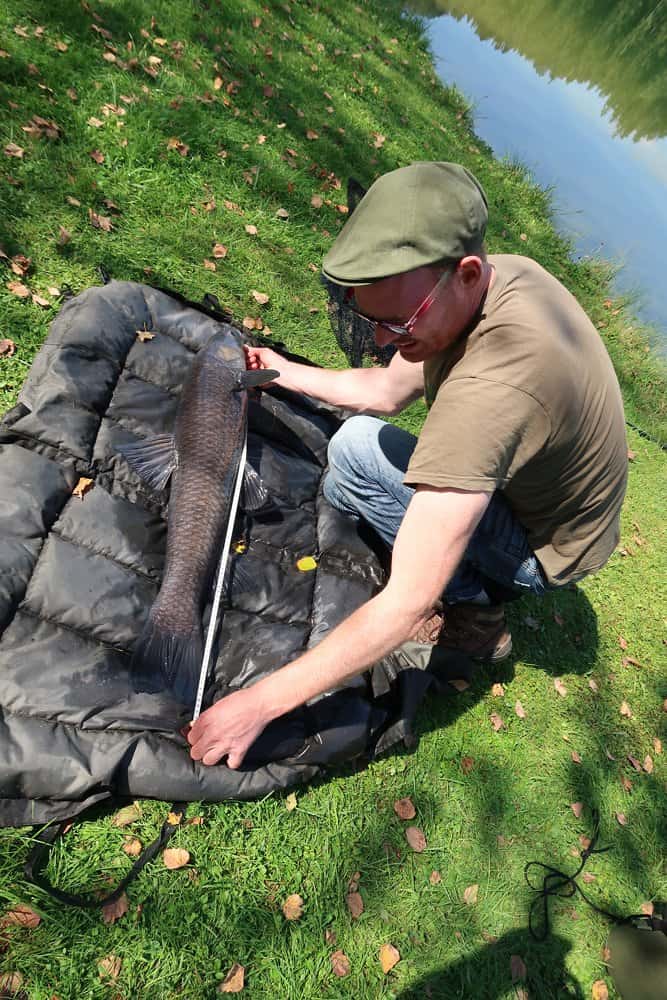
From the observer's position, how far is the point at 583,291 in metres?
9.12

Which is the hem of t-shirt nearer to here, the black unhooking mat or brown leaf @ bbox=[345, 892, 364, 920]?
the black unhooking mat

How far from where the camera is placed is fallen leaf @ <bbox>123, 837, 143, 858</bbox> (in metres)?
2.37

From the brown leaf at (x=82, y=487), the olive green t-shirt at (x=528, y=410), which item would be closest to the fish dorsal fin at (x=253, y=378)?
the brown leaf at (x=82, y=487)

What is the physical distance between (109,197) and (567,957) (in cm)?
584

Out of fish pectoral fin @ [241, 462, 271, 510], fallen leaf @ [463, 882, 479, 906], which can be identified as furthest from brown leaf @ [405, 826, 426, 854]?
fish pectoral fin @ [241, 462, 271, 510]

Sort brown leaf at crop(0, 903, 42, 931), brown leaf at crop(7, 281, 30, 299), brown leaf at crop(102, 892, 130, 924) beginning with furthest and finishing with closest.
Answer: brown leaf at crop(7, 281, 30, 299) < brown leaf at crop(102, 892, 130, 924) < brown leaf at crop(0, 903, 42, 931)

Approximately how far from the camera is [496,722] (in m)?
3.50

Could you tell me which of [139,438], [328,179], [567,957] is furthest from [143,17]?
[567,957]

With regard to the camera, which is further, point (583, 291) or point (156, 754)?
point (583, 291)

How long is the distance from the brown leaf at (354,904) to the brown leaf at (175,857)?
0.77 m

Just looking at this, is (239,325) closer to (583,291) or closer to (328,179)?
(328,179)

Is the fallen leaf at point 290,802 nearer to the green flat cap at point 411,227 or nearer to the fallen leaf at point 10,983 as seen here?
the fallen leaf at point 10,983

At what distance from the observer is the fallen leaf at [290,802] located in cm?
269

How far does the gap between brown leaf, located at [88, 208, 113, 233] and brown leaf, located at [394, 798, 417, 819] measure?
440cm
